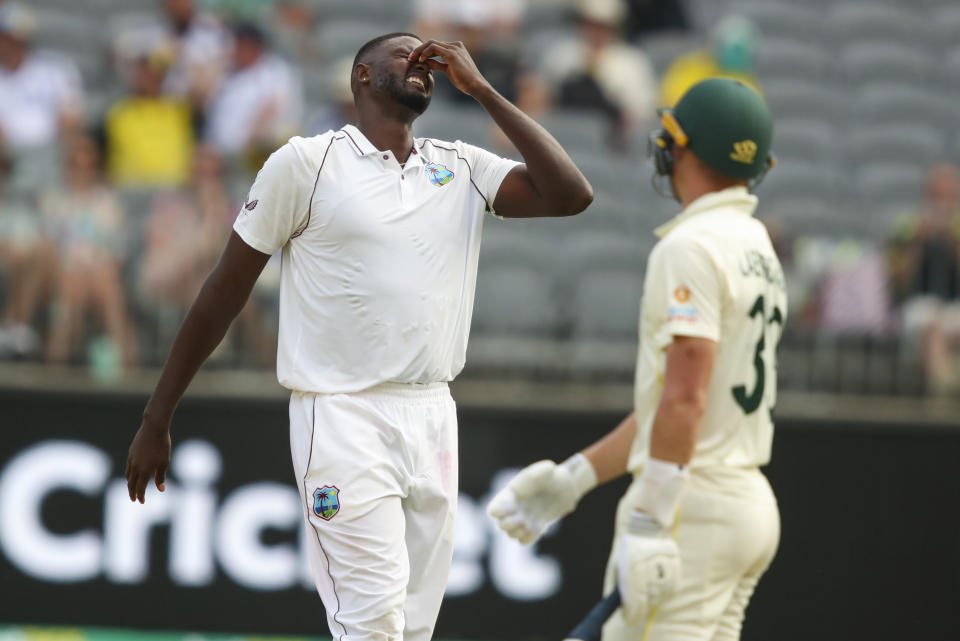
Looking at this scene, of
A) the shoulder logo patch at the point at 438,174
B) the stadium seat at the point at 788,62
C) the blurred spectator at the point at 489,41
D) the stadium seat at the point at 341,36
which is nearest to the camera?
the shoulder logo patch at the point at 438,174

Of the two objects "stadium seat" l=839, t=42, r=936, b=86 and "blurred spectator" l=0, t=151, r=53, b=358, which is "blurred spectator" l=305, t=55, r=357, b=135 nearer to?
"blurred spectator" l=0, t=151, r=53, b=358

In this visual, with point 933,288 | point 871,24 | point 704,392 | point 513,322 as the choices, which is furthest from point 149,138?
point 871,24

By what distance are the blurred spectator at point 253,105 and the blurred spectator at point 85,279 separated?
138cm

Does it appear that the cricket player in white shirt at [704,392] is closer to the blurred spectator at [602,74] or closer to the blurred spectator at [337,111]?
the blurred spectator at [337,111]

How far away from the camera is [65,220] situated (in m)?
7.98

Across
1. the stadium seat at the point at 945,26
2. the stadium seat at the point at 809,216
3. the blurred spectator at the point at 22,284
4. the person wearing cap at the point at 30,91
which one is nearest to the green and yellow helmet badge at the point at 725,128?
the blurred spectator at the point at 22,284

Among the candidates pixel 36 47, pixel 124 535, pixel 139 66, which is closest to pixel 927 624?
pixel 124 535

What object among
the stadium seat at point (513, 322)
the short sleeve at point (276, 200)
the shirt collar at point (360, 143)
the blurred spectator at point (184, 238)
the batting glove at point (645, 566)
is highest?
the shirt collar at point (360, 143)

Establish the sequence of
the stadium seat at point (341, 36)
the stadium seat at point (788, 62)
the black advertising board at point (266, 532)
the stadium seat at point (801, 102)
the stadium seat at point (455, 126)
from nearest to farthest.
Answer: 1. the black advertising board at point (266, 532)
2. the stadium seat at point (455, 126)
3. the stadium seat at point (341, 36)
4. the stadium seat at point (801, 102)
5. the stadium seat at point (788, 62)

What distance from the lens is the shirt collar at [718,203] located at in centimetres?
420

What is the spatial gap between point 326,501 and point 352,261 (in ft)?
A: 2.38

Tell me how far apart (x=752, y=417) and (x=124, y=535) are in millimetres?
4258

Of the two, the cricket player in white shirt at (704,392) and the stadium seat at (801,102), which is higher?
the stadium seat at (801,102)

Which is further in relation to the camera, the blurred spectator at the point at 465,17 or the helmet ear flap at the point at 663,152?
the blurred spectator at the point at 465,17
